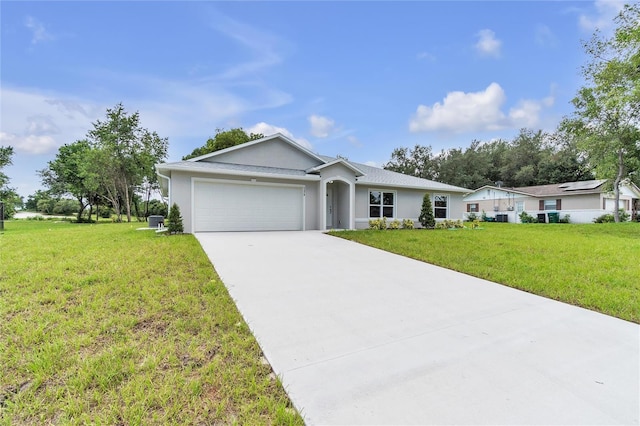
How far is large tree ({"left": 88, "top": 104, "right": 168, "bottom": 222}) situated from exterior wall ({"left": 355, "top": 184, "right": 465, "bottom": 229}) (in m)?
23.4

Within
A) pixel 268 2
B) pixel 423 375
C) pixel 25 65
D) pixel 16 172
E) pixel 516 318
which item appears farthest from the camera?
pixel 16 172

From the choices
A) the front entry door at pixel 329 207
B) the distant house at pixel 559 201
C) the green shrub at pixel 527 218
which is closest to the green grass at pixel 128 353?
the front entry door at pixel 329 207

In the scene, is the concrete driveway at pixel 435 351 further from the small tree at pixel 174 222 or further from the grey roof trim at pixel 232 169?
the grey roof trim at pixel 232 169

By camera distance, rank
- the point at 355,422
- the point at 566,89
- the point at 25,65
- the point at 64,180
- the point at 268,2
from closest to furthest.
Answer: the point at 355,422, the point at 25,65, the point at 268,2, the point at 566,89, the point at 64,180

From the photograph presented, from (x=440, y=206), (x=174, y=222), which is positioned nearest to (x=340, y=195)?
(x=440, y=206)

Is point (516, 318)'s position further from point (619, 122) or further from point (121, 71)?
point (619, 122)

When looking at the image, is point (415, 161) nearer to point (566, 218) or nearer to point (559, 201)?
point (559, 201)

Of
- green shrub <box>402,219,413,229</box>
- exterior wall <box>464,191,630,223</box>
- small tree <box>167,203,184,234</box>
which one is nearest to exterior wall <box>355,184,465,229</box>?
green shrub <box>402,219,413,229</box>

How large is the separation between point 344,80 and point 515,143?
126 feet

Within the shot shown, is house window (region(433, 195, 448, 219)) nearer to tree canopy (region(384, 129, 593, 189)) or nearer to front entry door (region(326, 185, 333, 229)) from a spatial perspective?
front entry door (region(326, 185, 333, 229))

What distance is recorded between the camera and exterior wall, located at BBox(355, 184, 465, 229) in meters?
15.0

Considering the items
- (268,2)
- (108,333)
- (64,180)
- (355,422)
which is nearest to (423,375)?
(355,422)

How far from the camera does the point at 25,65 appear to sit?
8.70 metres

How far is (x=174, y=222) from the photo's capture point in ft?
34.1
